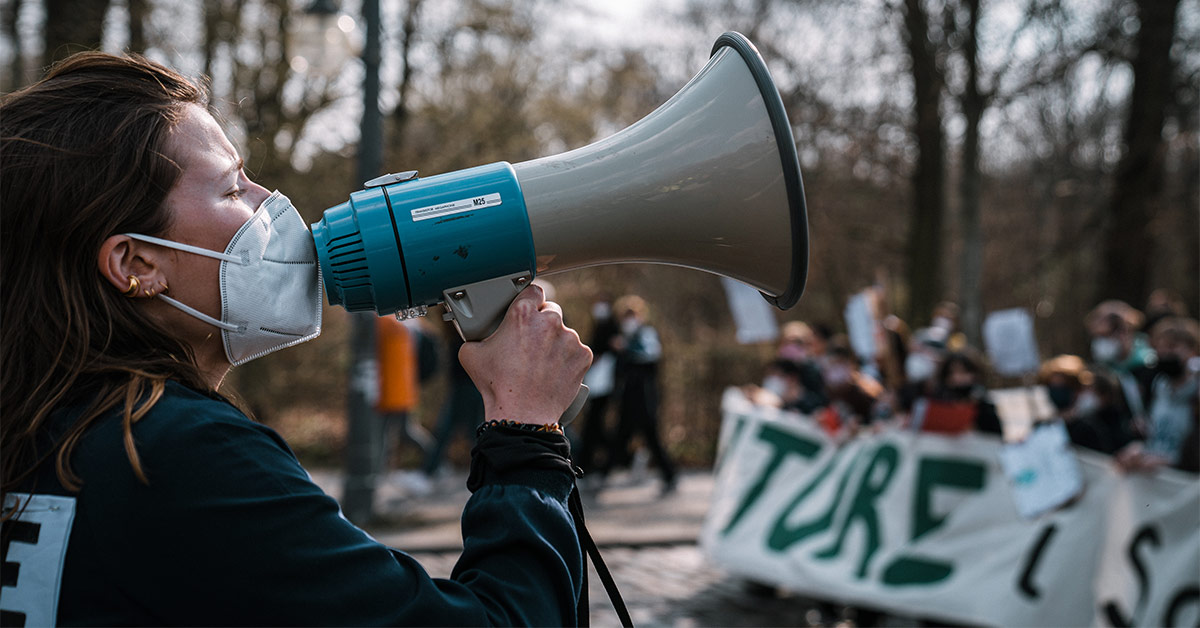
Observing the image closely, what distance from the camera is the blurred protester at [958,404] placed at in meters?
5.43

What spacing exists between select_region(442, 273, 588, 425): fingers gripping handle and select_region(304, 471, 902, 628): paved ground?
3801 millimetres

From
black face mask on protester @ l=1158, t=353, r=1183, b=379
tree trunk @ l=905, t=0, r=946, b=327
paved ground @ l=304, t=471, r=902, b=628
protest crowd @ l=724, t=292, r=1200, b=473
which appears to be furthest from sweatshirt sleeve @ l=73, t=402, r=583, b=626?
tree trunk @ l=905, t=0, r=946, b=327

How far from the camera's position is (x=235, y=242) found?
4.67ft

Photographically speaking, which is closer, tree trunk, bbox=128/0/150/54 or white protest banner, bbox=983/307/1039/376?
white protest banner, bbox=983/307/1039/376

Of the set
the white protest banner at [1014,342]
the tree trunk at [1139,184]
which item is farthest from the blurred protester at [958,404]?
A: the tree trunk at [1139,184]

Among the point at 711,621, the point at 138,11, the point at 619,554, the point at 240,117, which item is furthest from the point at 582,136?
the point at 711,621

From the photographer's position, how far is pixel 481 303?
61.2 inches

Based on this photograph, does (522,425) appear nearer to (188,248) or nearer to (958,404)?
(188,248)

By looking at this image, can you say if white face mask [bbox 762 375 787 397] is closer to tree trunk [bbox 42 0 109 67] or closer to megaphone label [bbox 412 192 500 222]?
tree trunk [bbox 42 0 109 67]

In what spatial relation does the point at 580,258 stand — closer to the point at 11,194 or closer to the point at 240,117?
the point at 11,194

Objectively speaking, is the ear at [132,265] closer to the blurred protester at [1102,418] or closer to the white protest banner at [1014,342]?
the blurred protester at [1102,418]

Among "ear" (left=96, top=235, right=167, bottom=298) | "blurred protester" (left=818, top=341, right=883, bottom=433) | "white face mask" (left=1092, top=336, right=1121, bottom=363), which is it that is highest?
"ear" (left=96, top=235, right=167, bottom=298)

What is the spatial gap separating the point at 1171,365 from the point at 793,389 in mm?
2995

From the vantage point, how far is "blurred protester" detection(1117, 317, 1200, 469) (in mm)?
5216
